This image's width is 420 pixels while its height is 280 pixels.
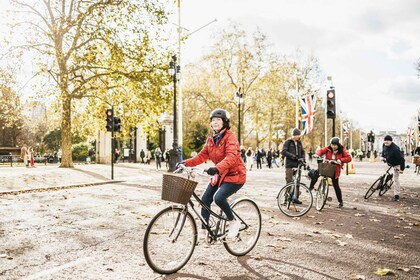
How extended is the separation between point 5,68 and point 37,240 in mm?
16854

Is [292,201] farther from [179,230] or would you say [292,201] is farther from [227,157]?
[179,230]

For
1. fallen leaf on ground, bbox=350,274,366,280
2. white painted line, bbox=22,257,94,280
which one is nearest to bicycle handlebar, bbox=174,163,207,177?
white painted line, bbox=22,257,94,280

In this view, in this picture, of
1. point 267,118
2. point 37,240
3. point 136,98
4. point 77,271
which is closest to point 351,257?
point 77,271

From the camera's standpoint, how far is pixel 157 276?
13.8 feet

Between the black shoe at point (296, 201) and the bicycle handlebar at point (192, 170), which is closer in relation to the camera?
the bicycle handlebar at point (192, 170)

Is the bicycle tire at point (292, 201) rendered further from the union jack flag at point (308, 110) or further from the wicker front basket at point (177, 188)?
the union jack flag at point (308, 110)

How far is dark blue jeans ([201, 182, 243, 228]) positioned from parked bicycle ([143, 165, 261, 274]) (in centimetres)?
8

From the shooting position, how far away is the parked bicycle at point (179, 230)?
4105 mm

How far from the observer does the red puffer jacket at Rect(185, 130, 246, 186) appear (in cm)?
465

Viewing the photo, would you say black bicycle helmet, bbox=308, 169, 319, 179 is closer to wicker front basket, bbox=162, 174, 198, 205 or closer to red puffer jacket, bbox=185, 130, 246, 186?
red puffer jacket, bbox=185, 130, 246, 186

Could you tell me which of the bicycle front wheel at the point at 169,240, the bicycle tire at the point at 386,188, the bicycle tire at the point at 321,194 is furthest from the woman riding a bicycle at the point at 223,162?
the bicycle tire at the point at 386,188

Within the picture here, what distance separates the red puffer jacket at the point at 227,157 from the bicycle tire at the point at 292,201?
11.4 ft

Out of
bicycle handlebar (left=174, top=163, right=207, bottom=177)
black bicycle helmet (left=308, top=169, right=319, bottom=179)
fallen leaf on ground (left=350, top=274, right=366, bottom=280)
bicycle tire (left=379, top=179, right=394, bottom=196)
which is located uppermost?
bicycle handlebar (left=174, top=163, right=207, bottom=177)

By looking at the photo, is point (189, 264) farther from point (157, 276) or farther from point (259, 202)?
point (259, 202)
